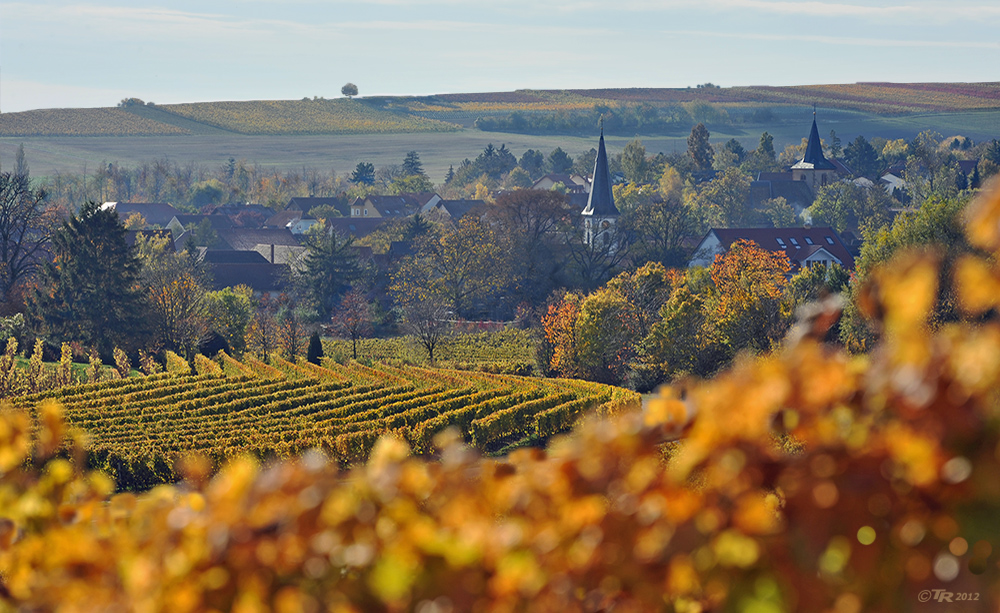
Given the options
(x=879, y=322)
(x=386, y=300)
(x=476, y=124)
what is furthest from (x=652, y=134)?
(x=879, y=322)

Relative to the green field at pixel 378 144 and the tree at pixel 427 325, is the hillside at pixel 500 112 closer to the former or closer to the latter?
the green field at pixel 378 144

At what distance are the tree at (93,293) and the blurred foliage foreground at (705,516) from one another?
39442 millimetres

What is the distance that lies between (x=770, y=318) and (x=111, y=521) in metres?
26.1

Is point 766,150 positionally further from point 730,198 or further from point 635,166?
point 730,198

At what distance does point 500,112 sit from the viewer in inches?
7628

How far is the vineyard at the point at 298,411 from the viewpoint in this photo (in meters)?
21.2

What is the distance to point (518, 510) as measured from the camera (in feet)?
7.42

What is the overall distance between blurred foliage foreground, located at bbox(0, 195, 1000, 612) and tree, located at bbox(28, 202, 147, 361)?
129 ft

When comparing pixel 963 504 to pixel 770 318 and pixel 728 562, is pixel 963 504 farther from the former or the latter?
pixel 770 318

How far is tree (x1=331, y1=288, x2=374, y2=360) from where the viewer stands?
50.0 meters

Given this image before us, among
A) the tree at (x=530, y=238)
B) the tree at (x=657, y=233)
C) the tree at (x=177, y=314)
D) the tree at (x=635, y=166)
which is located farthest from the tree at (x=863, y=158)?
the tree at (x=177, y=314)

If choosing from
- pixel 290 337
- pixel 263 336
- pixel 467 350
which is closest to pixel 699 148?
pixel 467 350

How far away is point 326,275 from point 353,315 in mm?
8808

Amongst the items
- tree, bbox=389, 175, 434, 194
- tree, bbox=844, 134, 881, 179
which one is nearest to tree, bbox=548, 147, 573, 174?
tree, bbox=389, 175, 434, 194
